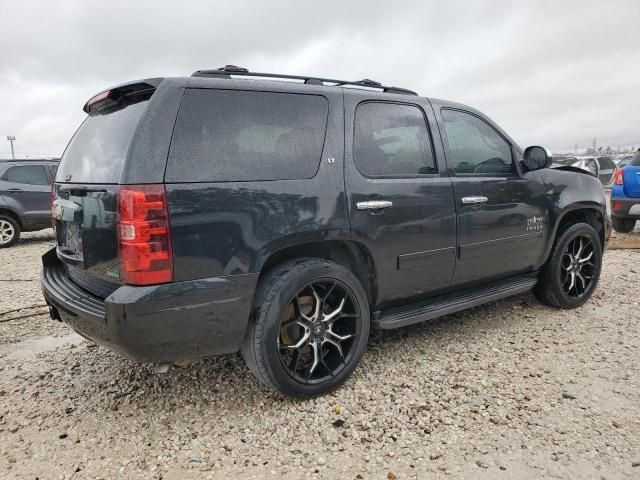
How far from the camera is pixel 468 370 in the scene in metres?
3.03

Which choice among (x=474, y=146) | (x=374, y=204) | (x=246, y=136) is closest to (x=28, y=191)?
(x=246, y=136)

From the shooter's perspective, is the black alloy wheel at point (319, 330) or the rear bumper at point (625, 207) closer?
the black alloy wheel at point (319, 330)

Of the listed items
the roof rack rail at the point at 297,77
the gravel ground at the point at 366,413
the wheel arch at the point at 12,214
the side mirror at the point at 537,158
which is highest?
the roof rack rail at the point at 297,77

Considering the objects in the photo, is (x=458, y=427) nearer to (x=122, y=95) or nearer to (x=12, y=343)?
(x=122, y=95)

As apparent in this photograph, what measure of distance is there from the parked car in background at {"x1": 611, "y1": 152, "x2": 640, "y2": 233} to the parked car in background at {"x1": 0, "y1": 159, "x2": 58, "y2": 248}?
33.5ft

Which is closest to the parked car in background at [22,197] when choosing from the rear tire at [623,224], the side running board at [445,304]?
the side running board at [445,304]

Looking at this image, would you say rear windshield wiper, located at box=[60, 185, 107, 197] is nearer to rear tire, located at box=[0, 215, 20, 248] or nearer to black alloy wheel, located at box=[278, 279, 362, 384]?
black alloy wheel, located at box=[278, 279, 362, 384]

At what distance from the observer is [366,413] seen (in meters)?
2.55

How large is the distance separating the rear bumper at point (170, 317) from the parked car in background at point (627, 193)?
7401mm

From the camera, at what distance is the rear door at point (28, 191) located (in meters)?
8.81

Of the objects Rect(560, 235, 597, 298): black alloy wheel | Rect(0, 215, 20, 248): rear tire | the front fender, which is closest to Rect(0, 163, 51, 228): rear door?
Rect(0, 215, 20, 248): rear tire

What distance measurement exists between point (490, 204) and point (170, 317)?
2.43 metres

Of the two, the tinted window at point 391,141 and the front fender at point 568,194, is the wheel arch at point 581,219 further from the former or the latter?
the tinted window at point 391,141

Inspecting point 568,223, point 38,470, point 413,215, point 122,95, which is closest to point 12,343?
point 38,470
